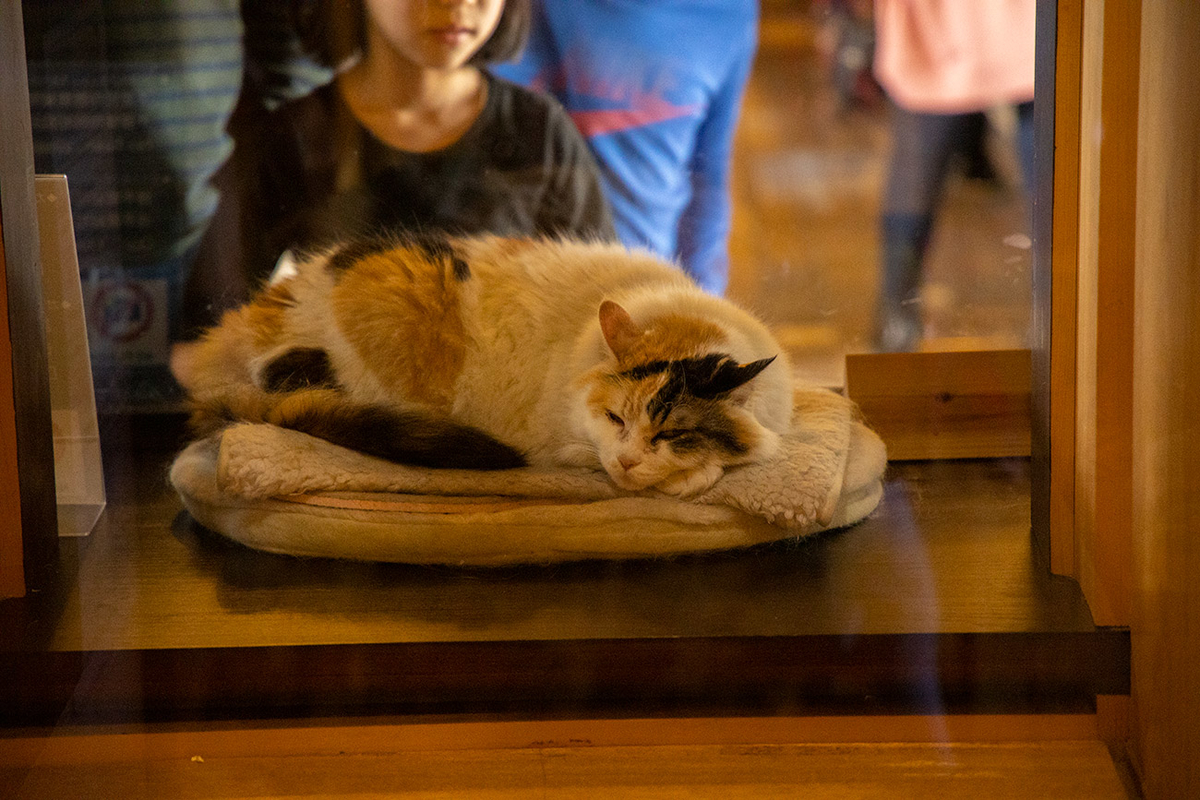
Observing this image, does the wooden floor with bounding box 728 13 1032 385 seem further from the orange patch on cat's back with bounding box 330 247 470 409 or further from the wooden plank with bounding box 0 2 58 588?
the wooden plank with bounding box 0 2 58 588

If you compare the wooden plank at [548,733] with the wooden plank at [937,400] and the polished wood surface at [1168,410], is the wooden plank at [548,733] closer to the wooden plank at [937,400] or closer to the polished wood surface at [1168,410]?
the polished wood surface at [1168,410]

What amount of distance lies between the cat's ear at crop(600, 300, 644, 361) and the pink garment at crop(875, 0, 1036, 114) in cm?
51

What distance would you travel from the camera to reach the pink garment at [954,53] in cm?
113

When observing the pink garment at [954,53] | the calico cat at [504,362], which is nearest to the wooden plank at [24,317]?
the calico cat at [504,362]

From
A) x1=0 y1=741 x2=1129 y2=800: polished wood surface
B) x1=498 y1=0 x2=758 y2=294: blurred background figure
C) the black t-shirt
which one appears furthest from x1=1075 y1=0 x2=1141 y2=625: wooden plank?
the black t-shirt

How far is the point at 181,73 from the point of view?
1.40 metres

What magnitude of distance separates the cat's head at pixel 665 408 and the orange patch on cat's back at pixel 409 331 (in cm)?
21

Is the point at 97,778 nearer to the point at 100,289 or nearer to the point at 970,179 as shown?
the point at 100,289

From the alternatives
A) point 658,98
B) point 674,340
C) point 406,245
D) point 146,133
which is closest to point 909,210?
point 658,98

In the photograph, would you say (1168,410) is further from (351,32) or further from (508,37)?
(351,32)

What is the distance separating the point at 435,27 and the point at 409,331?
0.46 meters

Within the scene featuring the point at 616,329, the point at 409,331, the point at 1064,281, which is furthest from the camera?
the point at 409,331

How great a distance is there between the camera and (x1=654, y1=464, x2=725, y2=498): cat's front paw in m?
1.06

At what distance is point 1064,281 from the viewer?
3.21ft
